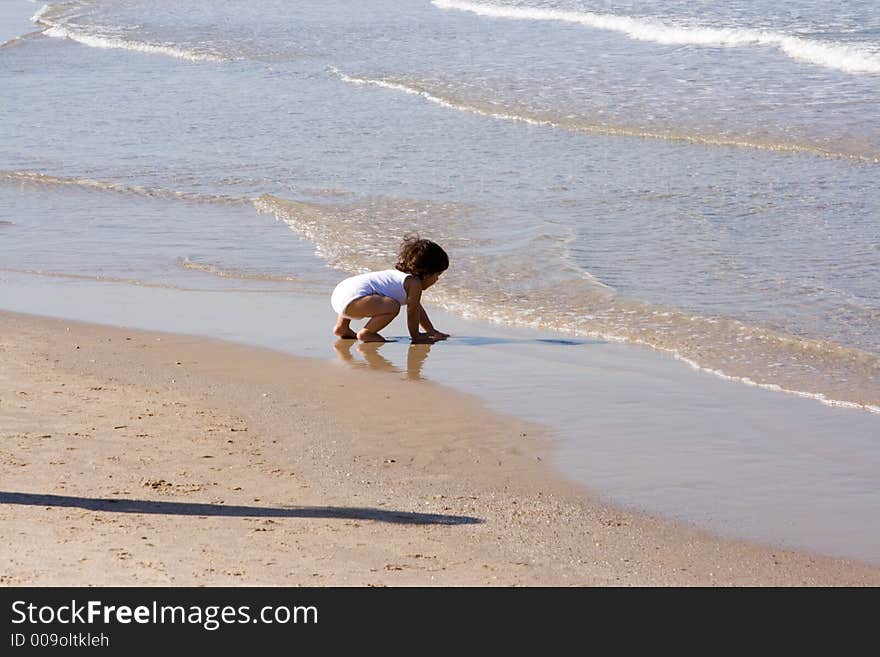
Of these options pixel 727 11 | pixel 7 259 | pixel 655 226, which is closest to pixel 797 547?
pixel 655 226

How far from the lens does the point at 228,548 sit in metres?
4.56

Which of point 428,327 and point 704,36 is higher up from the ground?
A: point 704,36

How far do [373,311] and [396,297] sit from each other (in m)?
0.19

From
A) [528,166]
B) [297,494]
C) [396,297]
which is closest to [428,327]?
[396,297]

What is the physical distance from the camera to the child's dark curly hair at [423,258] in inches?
314

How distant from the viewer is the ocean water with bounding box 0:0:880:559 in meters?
8.21

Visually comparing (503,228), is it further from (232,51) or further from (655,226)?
(232,51)

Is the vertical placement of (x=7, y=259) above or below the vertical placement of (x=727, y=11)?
below

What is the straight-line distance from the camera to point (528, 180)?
41.2ft

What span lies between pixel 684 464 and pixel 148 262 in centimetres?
526

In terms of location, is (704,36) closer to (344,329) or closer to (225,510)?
(344,329)

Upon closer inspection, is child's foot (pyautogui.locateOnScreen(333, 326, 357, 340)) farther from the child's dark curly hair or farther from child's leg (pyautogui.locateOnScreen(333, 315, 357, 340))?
the child's dark curly hair
